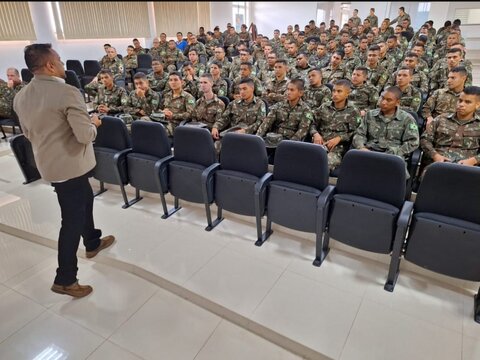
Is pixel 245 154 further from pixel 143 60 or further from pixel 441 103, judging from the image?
pixel 143 60

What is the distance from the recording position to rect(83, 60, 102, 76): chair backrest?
6.95 m

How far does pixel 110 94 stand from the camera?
410 centimetres

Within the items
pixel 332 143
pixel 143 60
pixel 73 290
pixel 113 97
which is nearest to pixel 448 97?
pixel 332 143

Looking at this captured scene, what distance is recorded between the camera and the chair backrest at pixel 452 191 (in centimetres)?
166

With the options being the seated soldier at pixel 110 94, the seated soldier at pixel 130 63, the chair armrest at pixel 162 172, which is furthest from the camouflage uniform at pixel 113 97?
the seated soldier at pixel 130 63

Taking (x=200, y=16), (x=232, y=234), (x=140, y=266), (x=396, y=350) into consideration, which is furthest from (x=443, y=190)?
(x=200, y=16)

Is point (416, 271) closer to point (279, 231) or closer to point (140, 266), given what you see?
point (279, 231)

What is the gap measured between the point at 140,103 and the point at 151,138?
148 cm

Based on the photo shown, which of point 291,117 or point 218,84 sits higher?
point 218,84

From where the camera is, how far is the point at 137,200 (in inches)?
120

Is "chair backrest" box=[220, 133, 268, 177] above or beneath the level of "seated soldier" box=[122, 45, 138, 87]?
beneath

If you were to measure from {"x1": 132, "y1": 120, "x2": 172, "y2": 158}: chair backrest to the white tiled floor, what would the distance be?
693 millimetres

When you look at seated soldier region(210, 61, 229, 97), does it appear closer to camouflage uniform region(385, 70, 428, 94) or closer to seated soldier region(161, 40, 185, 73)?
camouflage uniform region(385, 70, 428, 94)

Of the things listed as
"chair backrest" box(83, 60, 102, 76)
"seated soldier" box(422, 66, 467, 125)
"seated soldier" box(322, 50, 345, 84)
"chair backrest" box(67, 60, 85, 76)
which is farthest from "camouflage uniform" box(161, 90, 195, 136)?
"chair backrest" box(67, 60, 85, 76)
